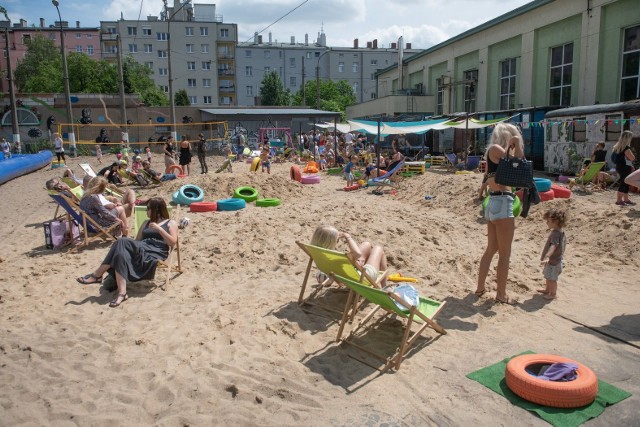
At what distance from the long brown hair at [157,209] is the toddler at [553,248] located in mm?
4323

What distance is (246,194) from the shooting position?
12078mm

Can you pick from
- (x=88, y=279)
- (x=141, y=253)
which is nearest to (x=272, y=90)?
(x=88, y=279)

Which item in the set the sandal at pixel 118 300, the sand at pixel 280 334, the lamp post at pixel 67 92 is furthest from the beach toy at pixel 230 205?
the lamp post at pixel 67 92

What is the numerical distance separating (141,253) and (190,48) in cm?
6707

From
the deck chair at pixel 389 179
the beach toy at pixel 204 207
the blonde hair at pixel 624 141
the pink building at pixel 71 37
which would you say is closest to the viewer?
the blonde hair at pixel 624 141

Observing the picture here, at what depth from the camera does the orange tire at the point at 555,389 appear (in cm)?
342

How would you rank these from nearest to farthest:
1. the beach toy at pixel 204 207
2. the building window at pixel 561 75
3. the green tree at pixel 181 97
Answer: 1. the beach toy at pixel 204 207
2. the building window at pixel 561 75
3. the green tree at pixel 181 97

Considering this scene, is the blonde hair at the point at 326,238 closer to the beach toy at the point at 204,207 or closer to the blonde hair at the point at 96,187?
the blonde hair at the point at 96,187

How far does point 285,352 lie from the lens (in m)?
4.37

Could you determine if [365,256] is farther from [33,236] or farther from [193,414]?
[33,236]

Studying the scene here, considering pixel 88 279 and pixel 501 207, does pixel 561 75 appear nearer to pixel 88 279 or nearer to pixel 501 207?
pixel 501 207

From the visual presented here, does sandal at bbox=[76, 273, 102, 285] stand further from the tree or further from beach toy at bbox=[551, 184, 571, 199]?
the tree

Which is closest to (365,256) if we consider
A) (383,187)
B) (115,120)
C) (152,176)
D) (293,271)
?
(293,271)

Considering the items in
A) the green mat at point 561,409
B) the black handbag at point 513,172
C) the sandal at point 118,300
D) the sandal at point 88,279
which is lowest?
the green mat at point 561,409
